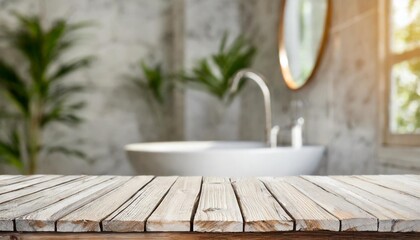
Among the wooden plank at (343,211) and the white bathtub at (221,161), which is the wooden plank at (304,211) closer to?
the wooden plank at (343,211)

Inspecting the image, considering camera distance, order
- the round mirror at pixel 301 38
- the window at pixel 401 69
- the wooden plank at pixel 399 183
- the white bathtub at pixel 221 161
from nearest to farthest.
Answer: the wooden plank at pixel 399 183, the window at pixel 401 69, the white bathtub at pixel 221 161, the round mirror at pixel 301 38

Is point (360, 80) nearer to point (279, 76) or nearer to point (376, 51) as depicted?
point (376, 51)

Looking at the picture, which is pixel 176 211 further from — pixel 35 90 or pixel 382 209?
pixel 35 90

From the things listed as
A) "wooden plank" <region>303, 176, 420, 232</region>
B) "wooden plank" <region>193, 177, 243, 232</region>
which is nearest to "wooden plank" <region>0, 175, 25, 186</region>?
"wooden plank" <region>193, 177, 243, 232</region>

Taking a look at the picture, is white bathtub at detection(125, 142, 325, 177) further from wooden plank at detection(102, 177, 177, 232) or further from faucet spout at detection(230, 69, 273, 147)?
wooden plank at detection(102, 177, 177, 232)

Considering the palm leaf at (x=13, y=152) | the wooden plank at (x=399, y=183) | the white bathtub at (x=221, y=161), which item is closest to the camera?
the wooden plank at (x=399, y=183)

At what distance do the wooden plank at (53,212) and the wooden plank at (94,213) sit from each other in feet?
0.04

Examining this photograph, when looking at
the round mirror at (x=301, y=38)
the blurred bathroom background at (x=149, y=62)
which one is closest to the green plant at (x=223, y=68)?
the blurred bathroom background at (x=149, y=62)

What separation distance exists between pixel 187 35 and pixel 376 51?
6.19 feet

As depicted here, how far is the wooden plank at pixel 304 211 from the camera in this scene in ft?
2.05

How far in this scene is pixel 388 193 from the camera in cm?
84

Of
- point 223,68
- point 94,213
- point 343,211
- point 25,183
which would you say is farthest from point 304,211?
point 223,68

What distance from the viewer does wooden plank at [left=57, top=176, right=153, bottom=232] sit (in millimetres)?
625

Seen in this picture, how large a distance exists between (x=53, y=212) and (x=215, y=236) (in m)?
0.25
